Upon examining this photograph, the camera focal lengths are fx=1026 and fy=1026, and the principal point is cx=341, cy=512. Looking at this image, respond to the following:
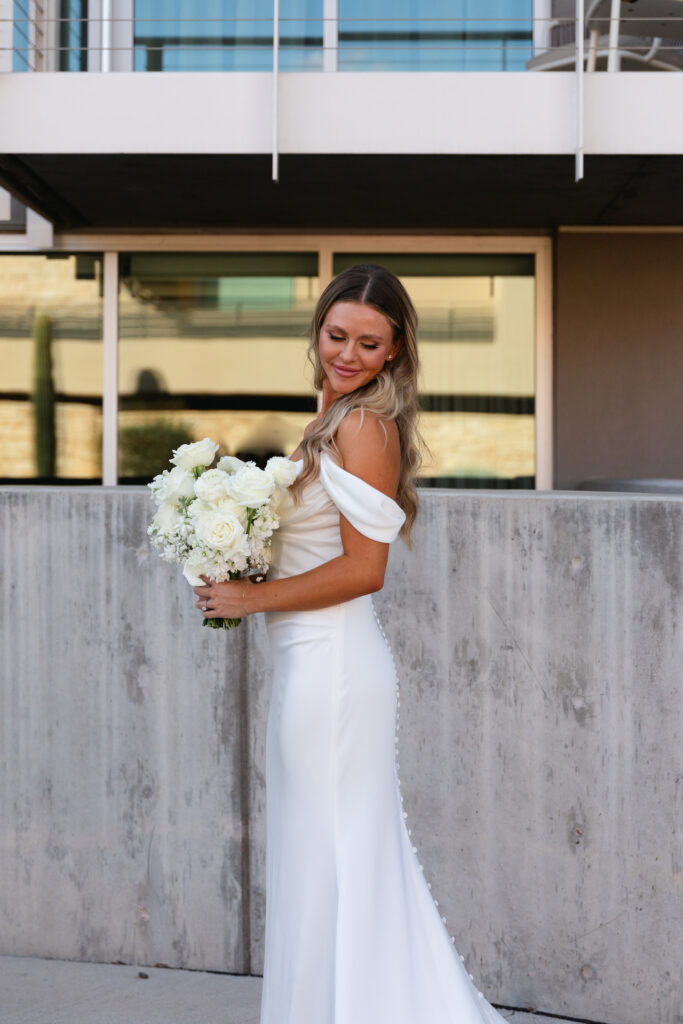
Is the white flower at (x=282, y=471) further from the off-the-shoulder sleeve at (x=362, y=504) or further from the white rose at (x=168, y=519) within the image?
the white rose at (x=168, y=519)

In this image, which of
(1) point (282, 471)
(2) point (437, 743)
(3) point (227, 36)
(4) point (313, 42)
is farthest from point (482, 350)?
(1) point (282, 471)

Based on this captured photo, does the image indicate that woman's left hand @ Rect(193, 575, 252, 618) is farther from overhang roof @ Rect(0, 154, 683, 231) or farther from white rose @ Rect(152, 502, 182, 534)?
overhang roof @ Rect(0, 154, 683, 231)

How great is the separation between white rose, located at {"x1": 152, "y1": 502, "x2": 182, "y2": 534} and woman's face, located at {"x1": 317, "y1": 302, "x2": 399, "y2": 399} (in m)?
0.44

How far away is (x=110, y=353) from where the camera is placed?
9227 mm

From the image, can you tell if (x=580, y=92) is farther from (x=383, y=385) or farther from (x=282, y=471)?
(x=282, y=471)

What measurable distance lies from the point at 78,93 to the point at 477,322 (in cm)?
383

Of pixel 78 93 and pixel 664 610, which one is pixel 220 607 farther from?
pixel 78 93

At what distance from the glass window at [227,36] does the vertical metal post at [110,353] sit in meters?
1.78

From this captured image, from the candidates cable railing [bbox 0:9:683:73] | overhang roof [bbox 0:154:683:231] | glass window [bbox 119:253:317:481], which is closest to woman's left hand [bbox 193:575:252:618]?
overhang roof [bbox 0:154:683:231]

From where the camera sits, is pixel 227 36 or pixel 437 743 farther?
pixel 227 36

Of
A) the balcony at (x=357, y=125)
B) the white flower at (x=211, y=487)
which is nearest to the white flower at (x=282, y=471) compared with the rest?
the white flower at (x=211, y=487)

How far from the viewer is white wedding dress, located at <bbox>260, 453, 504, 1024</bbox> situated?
224 centimetres

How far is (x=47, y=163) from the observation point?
7473 millimetres

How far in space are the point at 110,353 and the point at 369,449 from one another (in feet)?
24.6
